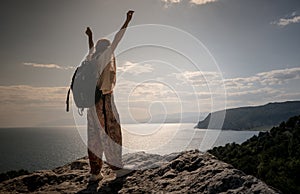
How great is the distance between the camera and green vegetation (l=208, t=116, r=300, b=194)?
70.1 ft

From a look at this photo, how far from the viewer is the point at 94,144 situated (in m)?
5.41

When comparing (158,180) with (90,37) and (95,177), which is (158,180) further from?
(90,37)

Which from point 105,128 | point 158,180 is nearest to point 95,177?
point 105,128

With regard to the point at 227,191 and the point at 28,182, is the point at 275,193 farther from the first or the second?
the point at 28,182

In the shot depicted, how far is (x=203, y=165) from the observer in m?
4.79

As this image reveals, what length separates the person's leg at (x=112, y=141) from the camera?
5.30 meters

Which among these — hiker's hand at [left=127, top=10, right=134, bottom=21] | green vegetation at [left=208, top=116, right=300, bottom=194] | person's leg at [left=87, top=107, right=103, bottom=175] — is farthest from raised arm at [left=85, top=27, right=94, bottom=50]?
green vegetation at [left=208, top=116, right=300, bottom=194]

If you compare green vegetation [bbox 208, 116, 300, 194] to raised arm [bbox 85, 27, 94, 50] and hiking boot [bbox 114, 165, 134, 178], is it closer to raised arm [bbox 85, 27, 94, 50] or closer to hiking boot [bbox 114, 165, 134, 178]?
hiking boot [bbox 114, 165, 134, 178]

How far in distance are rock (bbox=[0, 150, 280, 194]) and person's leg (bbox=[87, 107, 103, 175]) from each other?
35 centimetres

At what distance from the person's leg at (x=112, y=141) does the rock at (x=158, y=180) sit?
1.16ft

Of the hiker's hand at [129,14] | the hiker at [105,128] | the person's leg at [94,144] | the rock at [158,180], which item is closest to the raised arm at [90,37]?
the hiker at [105,128]

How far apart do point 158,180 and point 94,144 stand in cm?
157

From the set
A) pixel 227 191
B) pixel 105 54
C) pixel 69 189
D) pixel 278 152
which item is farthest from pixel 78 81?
pixel 278 152

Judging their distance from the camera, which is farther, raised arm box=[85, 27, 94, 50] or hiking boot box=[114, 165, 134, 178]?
raised arm box=[85, 27, 94, 50]
